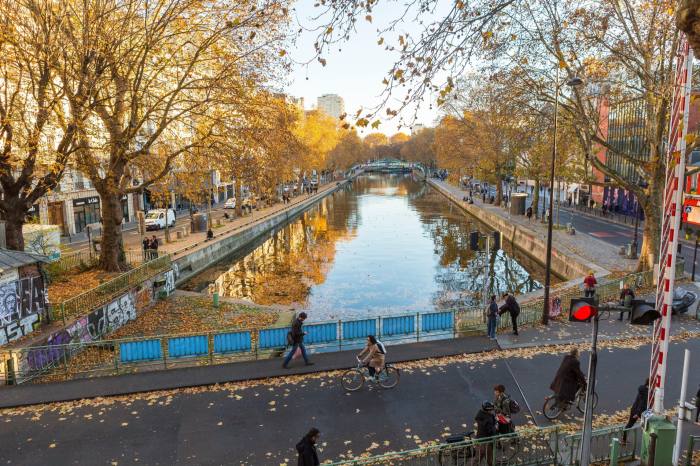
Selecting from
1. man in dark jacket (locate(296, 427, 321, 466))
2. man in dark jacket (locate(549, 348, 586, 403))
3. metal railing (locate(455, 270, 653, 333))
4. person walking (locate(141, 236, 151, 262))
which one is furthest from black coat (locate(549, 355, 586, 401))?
person walking (locate(141, 236, 151, 262))

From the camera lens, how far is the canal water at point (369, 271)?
24703 mm

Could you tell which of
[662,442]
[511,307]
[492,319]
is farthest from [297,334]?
[662,442]

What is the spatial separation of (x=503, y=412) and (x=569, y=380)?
179 cm

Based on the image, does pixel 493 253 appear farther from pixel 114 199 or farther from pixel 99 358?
pixel 99 358

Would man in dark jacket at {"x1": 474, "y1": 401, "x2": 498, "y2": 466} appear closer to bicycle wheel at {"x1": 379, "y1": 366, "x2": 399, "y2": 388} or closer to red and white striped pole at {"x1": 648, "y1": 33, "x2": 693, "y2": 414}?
red and white striped pole at {"x1": 648, "y1": 33, "x2": 693, "y2": 414}

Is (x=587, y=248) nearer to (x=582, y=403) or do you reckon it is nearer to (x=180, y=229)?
(x=582, y=403)

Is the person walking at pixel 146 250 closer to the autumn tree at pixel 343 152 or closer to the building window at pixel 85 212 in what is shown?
the building window at pixel 85 212

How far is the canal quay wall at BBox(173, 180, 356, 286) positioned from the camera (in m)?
29.6

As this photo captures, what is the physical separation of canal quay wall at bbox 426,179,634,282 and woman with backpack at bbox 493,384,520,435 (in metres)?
16.6

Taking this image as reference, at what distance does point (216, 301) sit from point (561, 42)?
18.6 m

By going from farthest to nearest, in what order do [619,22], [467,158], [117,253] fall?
[467,158]
[117,253]
[619,22]

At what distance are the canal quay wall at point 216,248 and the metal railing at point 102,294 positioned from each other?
5725 millimetres

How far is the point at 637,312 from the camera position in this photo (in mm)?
7152

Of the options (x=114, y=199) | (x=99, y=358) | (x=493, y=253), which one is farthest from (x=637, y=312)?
(x=493, y=253)
